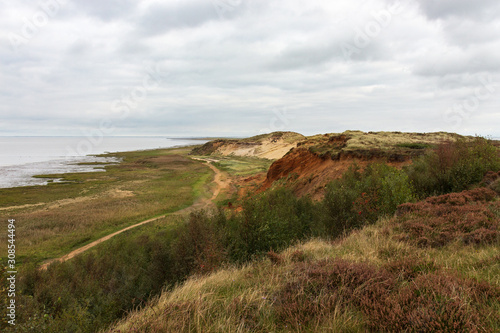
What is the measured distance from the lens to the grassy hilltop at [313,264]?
11.5 ft

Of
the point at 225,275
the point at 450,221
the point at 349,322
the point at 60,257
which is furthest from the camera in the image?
the point at 60,257

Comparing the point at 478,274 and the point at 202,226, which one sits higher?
the point at 478,274

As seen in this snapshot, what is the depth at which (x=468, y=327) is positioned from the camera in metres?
2.75

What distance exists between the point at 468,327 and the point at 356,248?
156 inches

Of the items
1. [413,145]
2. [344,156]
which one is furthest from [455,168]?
[344,156]

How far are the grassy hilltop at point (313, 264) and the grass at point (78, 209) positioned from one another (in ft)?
0.76

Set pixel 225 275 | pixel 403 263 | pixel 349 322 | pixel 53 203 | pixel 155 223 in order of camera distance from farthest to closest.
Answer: pixel 53 203 → pixel 155 223 → pixel 225 275 → pixel 403 263 → pixel 349 322

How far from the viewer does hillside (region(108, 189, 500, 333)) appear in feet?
10.2

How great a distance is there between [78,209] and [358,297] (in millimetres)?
30172

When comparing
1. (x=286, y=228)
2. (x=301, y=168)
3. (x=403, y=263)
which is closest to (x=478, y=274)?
(x=403, y=263)

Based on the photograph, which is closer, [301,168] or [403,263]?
[403,263]

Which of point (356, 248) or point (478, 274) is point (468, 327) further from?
point (356, 248)

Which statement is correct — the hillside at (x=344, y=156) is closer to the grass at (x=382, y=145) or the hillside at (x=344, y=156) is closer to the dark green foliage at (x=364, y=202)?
the grass at (x=382, y=145)

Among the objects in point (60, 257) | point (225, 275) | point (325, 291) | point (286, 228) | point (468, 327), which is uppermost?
point (468, 327)
